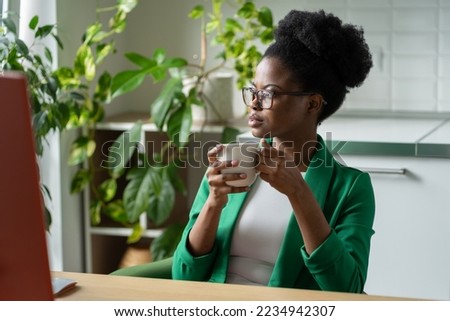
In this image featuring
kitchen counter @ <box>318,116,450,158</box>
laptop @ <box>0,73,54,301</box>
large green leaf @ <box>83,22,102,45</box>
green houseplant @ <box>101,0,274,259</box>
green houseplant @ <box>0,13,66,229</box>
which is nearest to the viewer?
laptop @ <box>0,73,54,301</box>

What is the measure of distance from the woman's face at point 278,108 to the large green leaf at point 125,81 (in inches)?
56.3

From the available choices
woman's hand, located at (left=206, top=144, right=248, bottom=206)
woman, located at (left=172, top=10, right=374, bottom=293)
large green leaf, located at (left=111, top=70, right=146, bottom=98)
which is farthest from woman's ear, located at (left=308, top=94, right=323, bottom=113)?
large green leaf, located at (left=111, top=70, right=146, bottom=98)

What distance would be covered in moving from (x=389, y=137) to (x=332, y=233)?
4.20ft

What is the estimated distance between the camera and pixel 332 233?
176 centimetres

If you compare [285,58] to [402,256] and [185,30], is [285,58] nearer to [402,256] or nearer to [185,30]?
[402,256]

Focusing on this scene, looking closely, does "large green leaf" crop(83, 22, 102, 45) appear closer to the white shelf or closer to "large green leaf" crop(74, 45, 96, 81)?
"large green leaf" crop(74, 45, 96, 81)

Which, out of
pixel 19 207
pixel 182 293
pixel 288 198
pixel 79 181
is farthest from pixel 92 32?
pixel 19 207

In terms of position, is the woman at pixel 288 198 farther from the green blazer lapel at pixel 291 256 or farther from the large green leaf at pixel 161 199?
the large green leaf at pixel 161 199

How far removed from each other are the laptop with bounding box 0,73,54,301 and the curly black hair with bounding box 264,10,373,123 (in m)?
0.97

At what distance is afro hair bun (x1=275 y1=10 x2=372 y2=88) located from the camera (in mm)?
1916

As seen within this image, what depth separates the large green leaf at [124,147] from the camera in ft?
11.0

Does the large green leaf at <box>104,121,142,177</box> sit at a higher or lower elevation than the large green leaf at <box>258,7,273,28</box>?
lower

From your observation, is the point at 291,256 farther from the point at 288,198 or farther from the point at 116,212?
the point at 116,212

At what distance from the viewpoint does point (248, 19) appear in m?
3.39
